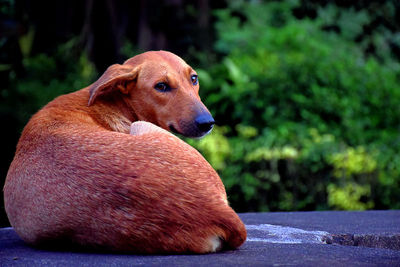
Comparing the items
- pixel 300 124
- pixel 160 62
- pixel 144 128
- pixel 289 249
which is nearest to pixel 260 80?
pixel 300 124

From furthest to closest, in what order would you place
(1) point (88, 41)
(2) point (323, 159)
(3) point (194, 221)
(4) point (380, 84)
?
(1) point (88, 41), (4) point (380, 84), (2) point (323, 159), (3) point (194, 221)

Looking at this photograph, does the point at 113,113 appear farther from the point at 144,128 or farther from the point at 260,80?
the point at 260,80

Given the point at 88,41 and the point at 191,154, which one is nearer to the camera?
the point at 191,154

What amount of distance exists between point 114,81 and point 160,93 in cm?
38

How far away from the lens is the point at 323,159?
22.0 feet

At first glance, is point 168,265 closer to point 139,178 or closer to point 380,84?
point 139,178

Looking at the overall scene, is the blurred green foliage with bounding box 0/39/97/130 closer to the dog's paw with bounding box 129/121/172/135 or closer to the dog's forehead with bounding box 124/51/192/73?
the dog's forehead with bounding box 124/51/192/73

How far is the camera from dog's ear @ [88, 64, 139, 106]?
4305 mm

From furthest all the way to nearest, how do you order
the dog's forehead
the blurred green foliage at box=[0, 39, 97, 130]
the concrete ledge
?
the blurred green foliage at box=[0, 39, 97, 130]
the dog's forehead
the concrete ledge

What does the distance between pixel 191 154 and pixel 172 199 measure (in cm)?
39

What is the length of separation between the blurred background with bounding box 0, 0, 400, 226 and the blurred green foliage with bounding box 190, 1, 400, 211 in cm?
2

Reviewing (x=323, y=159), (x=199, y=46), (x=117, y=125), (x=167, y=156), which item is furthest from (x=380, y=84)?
(x=167, y=156)

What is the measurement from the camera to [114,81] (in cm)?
437

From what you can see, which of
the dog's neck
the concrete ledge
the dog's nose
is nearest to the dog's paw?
the dog's neck
